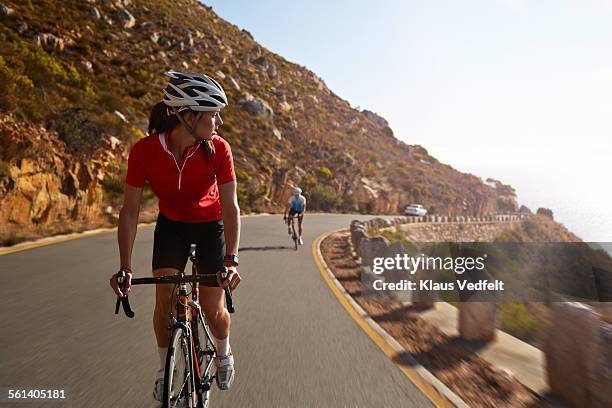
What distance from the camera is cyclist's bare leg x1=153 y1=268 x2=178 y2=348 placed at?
281cm

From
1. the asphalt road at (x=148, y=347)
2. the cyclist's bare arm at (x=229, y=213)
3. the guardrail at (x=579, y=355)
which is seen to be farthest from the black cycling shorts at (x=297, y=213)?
the cyclist's bare arm at (x=229, y=213)

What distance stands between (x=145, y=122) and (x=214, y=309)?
30632 mm

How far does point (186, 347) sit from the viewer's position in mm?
2699

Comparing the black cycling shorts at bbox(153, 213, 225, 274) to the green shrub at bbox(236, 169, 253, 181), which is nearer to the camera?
the black cycling shorts at bbox(153, 213, 225, 274)

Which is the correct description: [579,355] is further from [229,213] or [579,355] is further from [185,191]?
[185,191]

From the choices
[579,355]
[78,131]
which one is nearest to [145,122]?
[78,131]

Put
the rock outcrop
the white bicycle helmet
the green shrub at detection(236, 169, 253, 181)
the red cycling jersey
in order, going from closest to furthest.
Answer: the white bicycle helmet
the red cycling jersey
the rock outcrop
the green shrub at detection(236, 169, 253, 181)

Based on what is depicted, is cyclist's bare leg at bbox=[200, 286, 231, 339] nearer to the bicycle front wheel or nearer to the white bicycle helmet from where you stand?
the bicycle front wheel

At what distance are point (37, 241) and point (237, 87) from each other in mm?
44546

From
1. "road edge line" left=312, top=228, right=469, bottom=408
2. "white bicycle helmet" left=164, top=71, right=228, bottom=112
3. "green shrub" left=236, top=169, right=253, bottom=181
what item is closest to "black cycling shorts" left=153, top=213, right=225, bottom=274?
"white bicycle helmet" left=164, top=71, right=228, bottom=112

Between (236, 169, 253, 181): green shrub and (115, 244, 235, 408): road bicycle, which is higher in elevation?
(236, 169, 253, 181): green shrub

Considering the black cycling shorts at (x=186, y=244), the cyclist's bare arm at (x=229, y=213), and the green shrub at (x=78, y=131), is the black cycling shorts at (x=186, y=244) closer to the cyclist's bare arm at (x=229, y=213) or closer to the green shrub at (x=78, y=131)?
the cyclist's bare arm at (x=229, y=213)

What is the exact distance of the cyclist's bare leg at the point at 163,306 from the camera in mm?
2811

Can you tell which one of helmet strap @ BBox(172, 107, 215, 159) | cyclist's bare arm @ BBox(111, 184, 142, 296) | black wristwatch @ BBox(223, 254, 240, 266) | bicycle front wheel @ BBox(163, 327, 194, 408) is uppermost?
helmet strap @ BBox(172, 107, 215, 159)
